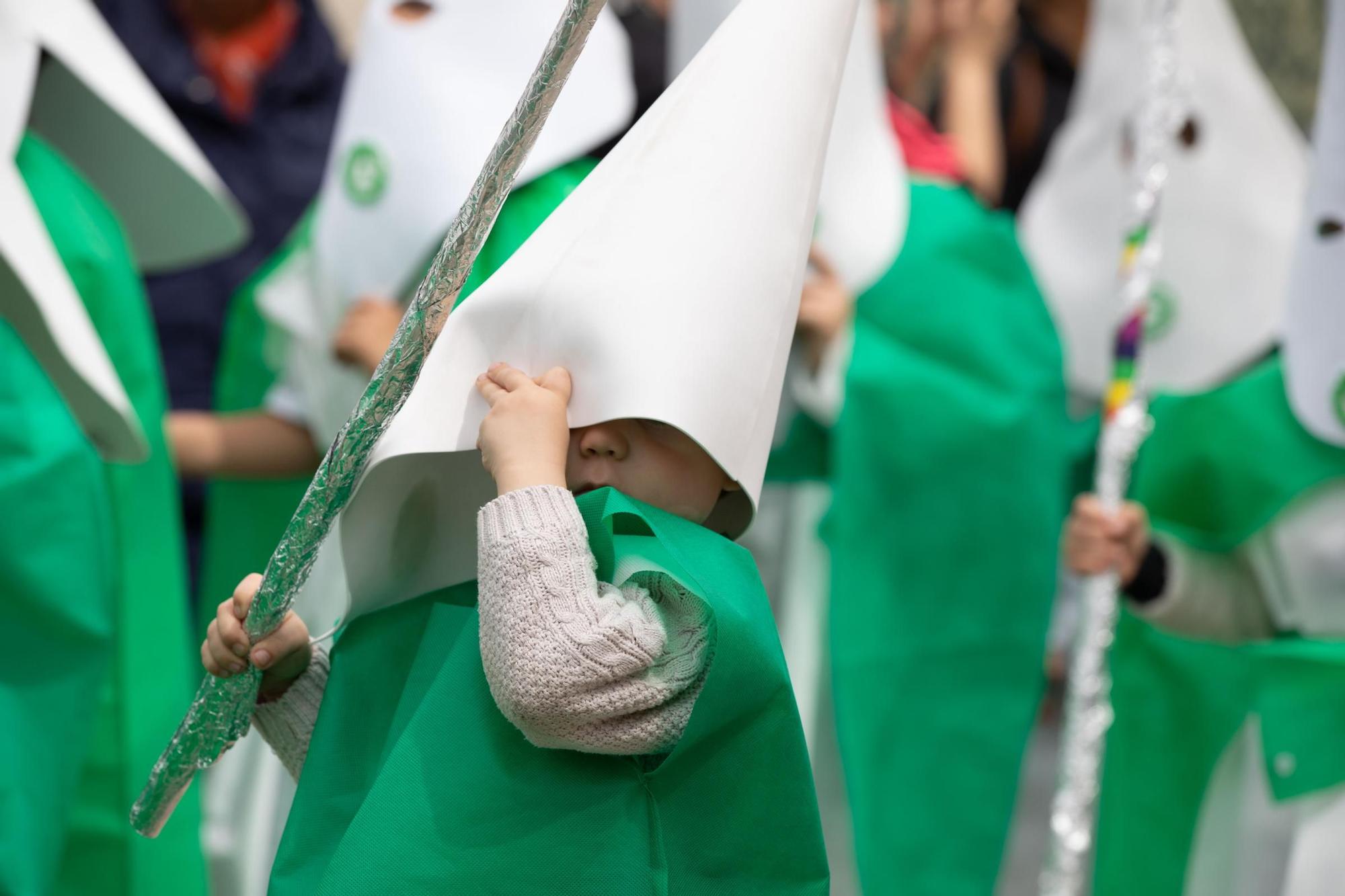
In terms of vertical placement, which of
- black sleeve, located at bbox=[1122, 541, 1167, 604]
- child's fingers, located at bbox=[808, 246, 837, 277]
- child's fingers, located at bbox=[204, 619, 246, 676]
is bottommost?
black sleeve, located at bbox=[1122, 541, 1167, 604]

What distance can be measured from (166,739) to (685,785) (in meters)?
0.80

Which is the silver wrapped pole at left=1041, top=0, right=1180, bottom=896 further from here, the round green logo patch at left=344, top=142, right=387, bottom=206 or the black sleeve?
the round green logo patch at left=344, top=142, right=387, bottom=206

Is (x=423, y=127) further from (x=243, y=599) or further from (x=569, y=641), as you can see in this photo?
(x=569, y=641)

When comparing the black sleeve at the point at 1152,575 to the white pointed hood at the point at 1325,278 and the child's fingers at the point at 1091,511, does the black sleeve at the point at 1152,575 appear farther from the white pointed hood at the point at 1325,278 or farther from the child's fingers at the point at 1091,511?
the white pointed hood at the point at 1325,278

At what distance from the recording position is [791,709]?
42.6 inches

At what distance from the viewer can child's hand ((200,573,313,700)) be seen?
42.9 inches

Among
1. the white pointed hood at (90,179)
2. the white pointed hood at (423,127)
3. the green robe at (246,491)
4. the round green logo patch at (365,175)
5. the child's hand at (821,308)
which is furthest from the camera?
the green robe at (246,491)

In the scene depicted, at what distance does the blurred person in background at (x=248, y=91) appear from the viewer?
2.90 metres

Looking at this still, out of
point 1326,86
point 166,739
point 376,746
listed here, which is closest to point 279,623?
point 376,746

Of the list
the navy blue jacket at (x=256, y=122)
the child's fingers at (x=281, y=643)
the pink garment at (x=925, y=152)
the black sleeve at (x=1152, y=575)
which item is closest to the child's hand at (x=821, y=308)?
the pink garment at (x=925, y=152)

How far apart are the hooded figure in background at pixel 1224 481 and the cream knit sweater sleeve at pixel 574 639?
0.86m

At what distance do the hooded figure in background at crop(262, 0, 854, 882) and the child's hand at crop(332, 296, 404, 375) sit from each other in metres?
0.65

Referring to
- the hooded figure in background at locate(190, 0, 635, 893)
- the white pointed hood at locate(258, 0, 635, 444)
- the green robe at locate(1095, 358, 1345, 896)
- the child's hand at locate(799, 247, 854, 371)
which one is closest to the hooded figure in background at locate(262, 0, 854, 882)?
the hooded figure in background at locate(190, 0, 635, 893)

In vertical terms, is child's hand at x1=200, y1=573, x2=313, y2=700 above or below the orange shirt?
above
